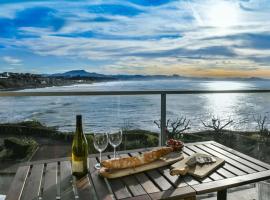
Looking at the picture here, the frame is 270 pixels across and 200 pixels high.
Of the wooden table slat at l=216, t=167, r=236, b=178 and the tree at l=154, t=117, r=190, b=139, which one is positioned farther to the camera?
the tree at l=154, t=117, r=190, b=139

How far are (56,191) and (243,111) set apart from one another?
275cm

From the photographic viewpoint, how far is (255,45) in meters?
7.57

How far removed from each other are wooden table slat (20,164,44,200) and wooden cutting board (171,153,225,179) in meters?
0.75

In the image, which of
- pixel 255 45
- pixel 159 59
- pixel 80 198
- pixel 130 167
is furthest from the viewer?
pixel 159 59

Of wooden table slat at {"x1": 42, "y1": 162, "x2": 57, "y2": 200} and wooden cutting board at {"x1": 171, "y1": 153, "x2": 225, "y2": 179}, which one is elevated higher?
wooden cutting board at {"x1": 171, "y1": 153, "x2": 225, "y2": 179}

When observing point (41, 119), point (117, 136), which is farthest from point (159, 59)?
point (117, 136)

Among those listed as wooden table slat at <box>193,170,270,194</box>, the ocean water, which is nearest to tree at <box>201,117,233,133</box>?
the ocean water

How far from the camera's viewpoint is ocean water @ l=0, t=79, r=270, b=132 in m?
2.84

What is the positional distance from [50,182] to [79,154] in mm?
226

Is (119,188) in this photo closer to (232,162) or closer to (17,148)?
(232,162)

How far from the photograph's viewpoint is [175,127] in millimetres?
3227

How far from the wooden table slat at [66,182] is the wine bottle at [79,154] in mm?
58

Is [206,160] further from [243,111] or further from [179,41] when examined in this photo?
[179,41]

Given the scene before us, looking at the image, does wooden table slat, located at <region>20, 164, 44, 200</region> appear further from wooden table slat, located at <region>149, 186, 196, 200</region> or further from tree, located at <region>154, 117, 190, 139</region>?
tree, located at <region>154, 117, 190, 139</region>
